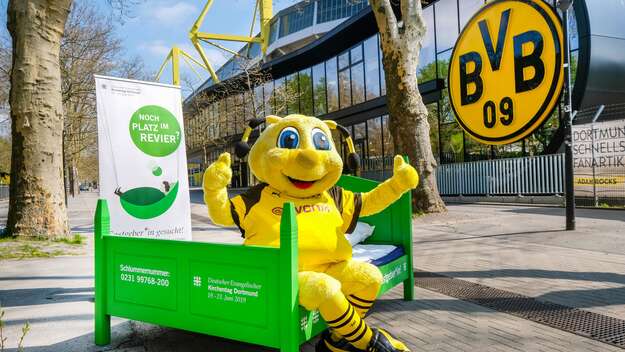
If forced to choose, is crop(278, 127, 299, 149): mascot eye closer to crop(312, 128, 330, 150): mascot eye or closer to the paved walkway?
crop(312, 128, 330, 150): mascot eye

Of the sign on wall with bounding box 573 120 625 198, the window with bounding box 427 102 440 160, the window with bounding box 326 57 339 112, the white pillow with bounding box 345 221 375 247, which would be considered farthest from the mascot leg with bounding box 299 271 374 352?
the window with bounding box 326 57 339 112

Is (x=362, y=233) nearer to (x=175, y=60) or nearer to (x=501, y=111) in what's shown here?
(x=501, y=111)

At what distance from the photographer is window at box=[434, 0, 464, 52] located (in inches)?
809

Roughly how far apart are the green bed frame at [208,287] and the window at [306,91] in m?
31.3

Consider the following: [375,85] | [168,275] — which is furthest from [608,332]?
[375,85]

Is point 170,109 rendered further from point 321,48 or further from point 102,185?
point 321,48

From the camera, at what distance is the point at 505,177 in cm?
1717

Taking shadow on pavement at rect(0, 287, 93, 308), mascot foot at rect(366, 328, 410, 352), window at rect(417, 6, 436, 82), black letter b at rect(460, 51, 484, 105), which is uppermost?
window at rect(417, 6, 436, 82)

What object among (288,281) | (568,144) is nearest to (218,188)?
(288,281)

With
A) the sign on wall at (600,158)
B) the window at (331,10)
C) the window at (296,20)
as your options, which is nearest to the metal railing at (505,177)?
the sign on wall at (600,158)

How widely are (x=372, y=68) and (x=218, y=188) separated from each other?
80.9 ft

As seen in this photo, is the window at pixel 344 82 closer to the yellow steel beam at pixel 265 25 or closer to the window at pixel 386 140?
the window at pixel 386 140

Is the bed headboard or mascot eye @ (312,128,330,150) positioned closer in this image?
mascot eye @ (312,128,330,150)

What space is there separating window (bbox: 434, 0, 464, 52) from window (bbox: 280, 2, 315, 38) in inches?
1030
